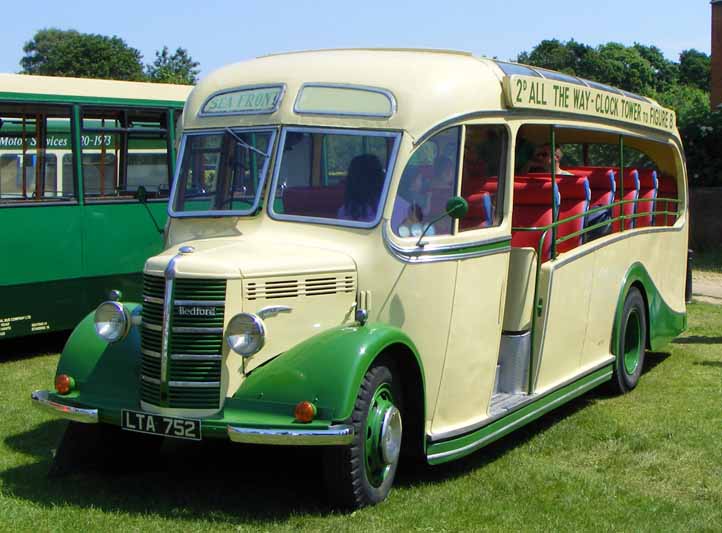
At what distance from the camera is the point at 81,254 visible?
1091cm

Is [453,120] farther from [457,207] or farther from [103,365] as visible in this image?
[103,365]

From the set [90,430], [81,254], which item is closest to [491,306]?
[90,430]

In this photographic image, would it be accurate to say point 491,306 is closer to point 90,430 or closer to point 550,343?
point 550,343

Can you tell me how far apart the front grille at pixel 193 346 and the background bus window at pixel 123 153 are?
18.6 feet

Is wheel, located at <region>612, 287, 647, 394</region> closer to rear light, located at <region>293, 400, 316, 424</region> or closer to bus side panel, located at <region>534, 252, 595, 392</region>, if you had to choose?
bus side panel, located at <region>534, 252, 595, 392</region>

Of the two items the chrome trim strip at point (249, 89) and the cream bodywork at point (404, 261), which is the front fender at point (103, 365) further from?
the chrome trim strip at point (249, 89)

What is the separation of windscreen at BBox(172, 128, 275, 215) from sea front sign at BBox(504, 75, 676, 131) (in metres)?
1.64

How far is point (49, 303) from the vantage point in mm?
10695

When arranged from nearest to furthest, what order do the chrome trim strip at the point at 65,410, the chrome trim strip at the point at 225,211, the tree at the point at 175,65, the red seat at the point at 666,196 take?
1. the chrome trim strip at the point at 65,410
2. the chrome trim strip at the point at 225,211
3. the red seat at the point at 666,196
4. the tree at the point at 175,65

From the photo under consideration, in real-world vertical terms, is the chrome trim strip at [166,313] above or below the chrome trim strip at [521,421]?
above

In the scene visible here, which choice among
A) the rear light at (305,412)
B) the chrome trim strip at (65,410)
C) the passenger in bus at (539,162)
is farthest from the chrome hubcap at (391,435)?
the passenger in bus at (539,162)

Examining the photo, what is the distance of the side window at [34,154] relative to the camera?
10.4 meters

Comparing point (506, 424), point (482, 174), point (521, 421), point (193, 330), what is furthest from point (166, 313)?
point (521, 421)

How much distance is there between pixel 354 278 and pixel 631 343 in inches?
160
